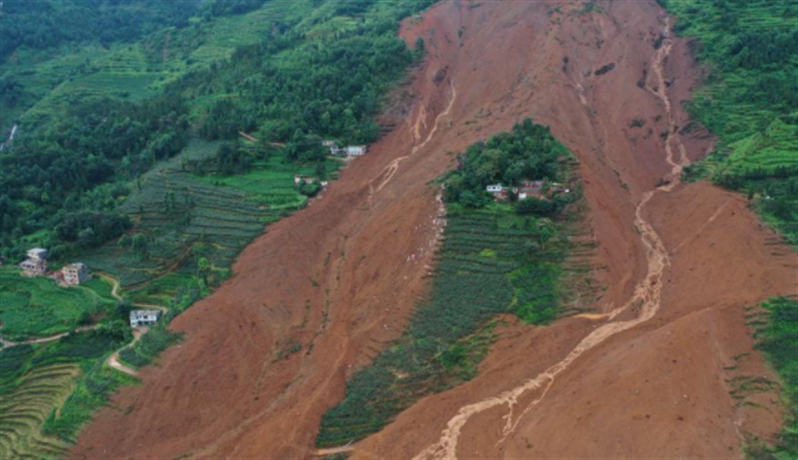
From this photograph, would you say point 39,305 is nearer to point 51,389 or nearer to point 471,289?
point 51,389

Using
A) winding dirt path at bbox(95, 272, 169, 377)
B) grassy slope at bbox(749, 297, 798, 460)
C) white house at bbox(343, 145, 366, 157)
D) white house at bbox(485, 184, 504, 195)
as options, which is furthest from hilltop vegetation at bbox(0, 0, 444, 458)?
grassy slope at bbox(749, 297, 798, 460)

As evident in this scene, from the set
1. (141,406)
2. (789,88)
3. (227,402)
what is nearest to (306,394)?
(227,402)

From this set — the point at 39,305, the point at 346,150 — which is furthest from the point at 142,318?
the point at 346,150

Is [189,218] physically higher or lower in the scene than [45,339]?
higher

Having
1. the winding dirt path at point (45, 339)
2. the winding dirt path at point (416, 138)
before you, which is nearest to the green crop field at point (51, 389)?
the winding dirt path at point (45, 339)

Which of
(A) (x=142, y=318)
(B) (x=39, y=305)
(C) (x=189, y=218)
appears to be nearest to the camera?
(A) (x=142, y=318)

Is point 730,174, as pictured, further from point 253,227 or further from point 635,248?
point 253,227
